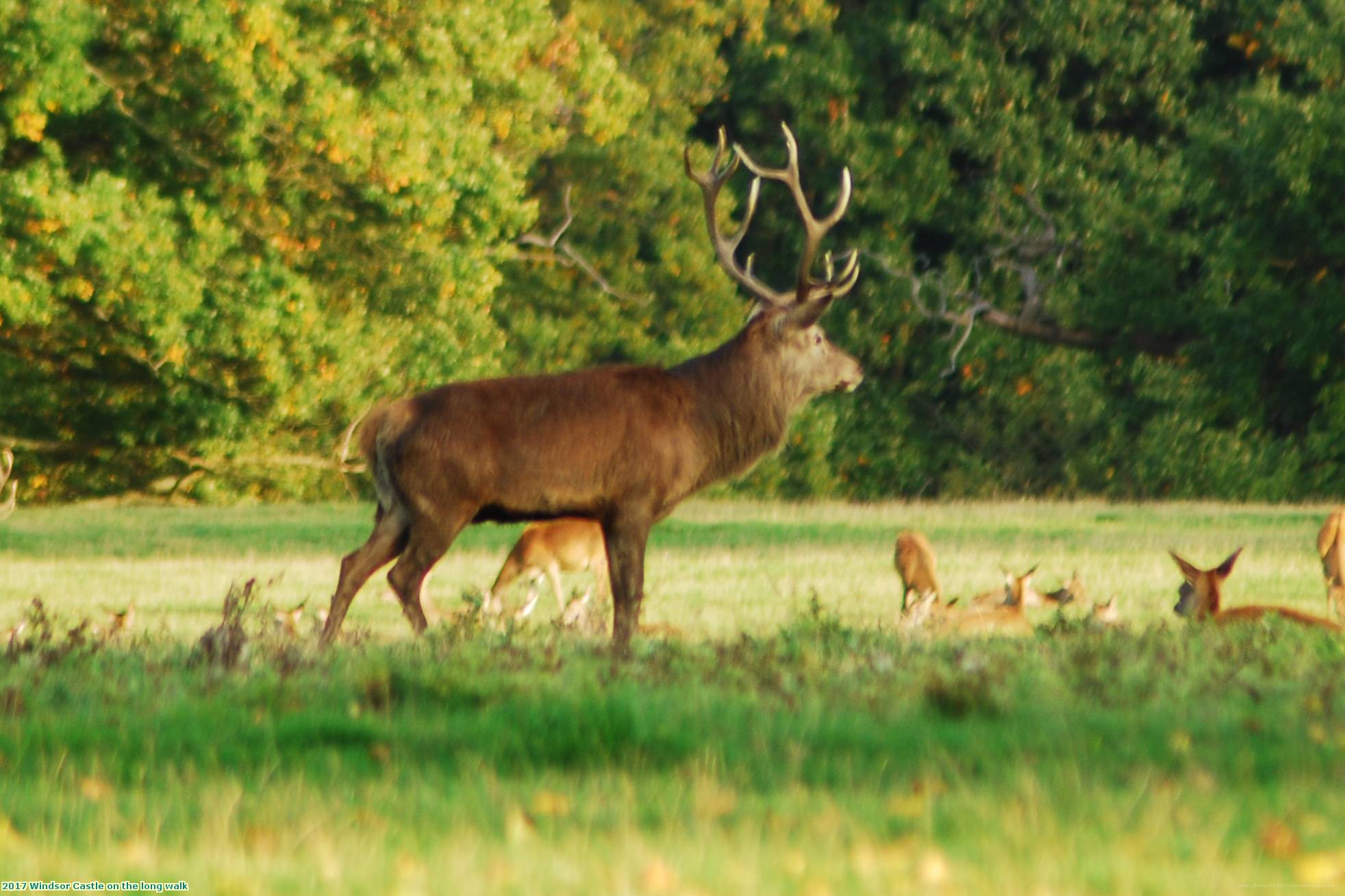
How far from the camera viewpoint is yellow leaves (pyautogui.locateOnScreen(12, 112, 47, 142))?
1953 centimetres

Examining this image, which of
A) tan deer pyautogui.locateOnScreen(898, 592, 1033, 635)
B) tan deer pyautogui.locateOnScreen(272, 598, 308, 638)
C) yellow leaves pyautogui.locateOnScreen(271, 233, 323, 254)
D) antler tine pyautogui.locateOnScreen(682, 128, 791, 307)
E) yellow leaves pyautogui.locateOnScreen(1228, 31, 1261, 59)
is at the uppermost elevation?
yellow leaves pyautogui.locateOnScreen(1228, 31, 1261, 59)

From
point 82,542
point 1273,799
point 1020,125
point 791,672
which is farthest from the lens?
point 1020,125

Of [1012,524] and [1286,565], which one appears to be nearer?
[1286,565]

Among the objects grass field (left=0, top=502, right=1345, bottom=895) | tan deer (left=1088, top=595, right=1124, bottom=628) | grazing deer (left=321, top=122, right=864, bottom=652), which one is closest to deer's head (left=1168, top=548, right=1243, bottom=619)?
tan deer (left=1088, top=595, right=1124, bottom=628)

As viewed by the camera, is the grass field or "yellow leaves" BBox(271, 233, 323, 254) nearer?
the grass field

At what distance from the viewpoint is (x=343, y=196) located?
22500 millimetres

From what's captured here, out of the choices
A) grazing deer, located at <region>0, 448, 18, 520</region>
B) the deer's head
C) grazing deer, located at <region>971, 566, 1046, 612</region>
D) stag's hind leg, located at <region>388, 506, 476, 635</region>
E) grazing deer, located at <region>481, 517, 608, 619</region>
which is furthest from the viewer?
grazing deer, located at <region>0, 448, 18, 520</region>

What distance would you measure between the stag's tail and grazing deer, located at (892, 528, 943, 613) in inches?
153

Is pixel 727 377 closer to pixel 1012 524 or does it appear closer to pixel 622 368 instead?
pixel 622 368

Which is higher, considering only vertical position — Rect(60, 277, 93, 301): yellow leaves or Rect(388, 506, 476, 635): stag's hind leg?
Rect(60, 277, 93, 301): yellow leaves

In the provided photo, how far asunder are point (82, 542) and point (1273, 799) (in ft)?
61.0

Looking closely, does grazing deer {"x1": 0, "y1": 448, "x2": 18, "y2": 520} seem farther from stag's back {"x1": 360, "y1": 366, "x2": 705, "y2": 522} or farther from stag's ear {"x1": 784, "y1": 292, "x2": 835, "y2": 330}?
stag's ear {"x1": 784, "y1": 292, "x2": 835, "y2": 330}

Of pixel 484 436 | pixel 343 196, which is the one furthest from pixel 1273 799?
pixel 343 196

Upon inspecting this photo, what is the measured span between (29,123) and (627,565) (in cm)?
1104
